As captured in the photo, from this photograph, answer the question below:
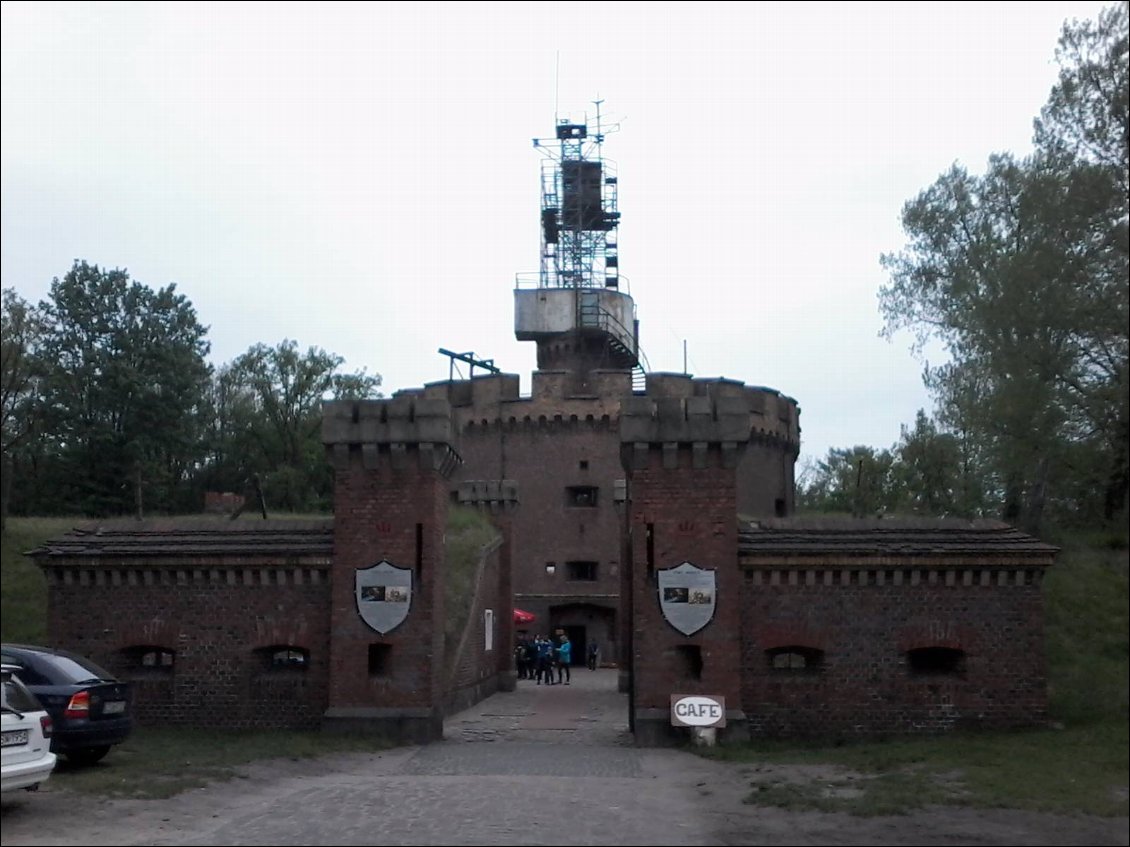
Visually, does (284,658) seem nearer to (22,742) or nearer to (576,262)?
(22,742)

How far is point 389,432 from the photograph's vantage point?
765 inches

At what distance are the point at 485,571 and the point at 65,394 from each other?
88.3 ft

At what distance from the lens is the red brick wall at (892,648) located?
18.0m

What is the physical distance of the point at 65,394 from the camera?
4909 cm

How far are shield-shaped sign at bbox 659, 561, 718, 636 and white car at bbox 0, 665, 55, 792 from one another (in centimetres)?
949

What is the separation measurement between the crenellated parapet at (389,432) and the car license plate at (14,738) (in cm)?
861

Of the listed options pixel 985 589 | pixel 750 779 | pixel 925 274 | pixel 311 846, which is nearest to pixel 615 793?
pixel 750 779

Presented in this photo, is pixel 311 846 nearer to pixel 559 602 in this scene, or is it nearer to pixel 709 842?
pixel 709 842

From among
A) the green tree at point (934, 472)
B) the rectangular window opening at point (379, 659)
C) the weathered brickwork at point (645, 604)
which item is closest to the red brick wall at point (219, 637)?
the weathered brickwork at point (645, 604)

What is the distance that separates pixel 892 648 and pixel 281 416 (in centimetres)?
5149

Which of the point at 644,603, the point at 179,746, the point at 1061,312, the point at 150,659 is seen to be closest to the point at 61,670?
the point at 179,746

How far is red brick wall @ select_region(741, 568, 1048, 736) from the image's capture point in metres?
18.0

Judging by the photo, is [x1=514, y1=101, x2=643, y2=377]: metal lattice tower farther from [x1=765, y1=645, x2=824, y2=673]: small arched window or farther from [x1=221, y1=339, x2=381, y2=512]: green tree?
[x1=765, y1=645, x2=824, y2=673]: small arched window

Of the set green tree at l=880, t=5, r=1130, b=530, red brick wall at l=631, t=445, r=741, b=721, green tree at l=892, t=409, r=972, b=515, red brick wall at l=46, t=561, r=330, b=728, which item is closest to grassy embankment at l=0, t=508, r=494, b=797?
red brick wall at l=46, t=561, r=330, b=728
